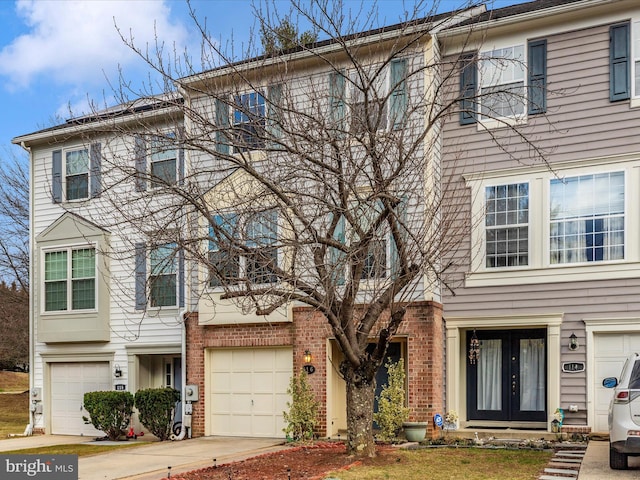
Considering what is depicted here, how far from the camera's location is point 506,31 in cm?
1466

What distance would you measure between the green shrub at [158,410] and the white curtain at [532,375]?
25.6ft

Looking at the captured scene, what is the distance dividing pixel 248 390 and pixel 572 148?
27.9 ft

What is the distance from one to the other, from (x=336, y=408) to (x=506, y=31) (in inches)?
336

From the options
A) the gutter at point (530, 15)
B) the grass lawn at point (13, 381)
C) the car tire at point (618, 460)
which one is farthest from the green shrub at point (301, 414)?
the grass lawn at point (13, 381)

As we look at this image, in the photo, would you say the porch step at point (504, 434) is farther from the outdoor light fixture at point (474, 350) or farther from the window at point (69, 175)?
the window at point (69, 175)

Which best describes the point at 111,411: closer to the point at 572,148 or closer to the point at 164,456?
the point at 164,456

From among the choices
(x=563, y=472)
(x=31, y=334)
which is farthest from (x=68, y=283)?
(x=563, y=472)

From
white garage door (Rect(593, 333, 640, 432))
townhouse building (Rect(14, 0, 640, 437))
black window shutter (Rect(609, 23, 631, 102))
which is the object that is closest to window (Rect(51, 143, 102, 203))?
townhouse building (Rect(14, 0, 640, 437))

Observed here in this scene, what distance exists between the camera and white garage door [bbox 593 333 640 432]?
1365 centimetres

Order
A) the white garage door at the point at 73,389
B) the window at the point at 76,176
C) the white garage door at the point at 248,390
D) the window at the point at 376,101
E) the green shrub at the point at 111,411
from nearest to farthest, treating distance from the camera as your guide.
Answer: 1. the window at the point at 376,101
2. the white garage door at the point at 248,390
3. the green shrub at the point at 111,411
4. the white garage door at the point at 73,389
5. the window at the point at 76,176

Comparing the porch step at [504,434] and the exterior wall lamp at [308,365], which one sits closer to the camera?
the porch step at [504,434]

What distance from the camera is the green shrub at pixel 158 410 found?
1669 centimetres

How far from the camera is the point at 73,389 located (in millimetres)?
19188

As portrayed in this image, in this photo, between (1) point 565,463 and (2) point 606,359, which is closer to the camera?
(1) point 565,463
